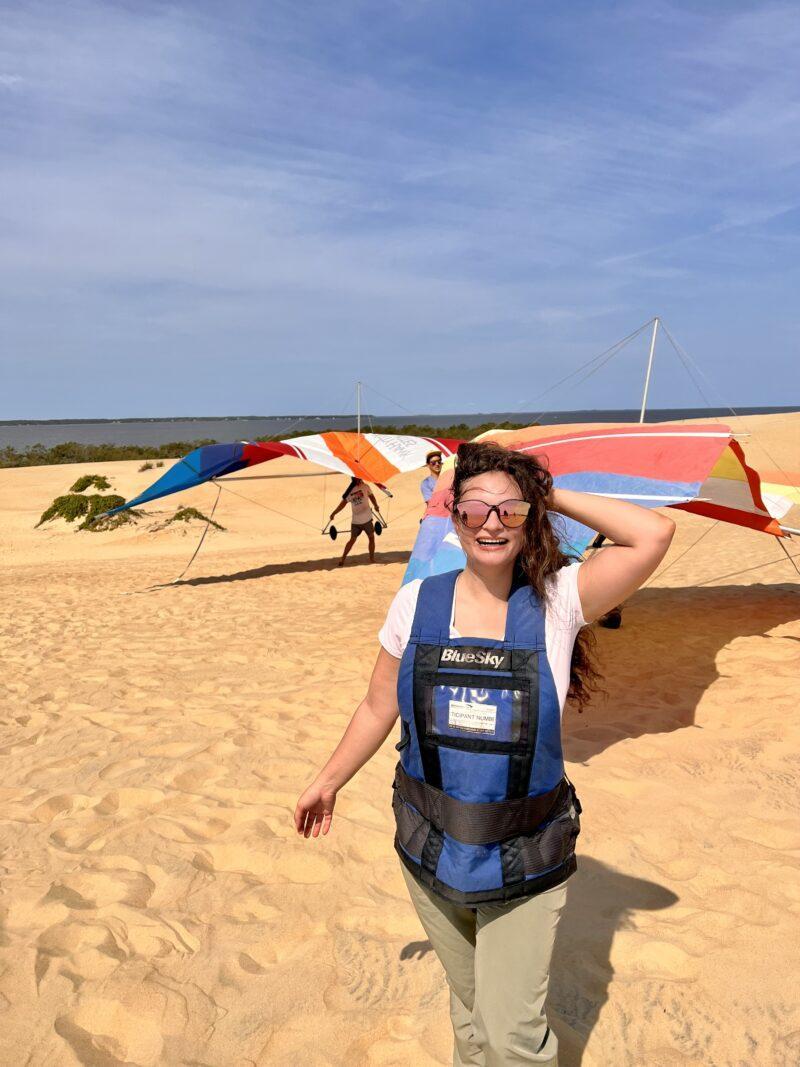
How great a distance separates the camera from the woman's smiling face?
193 centimetres

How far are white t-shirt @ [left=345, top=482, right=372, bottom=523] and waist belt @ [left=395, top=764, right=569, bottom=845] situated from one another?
33.8 feet

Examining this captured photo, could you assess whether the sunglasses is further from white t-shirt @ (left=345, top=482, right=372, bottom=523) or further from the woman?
white t-shirt @ (left=345, top=482, right=372, bottom=523)

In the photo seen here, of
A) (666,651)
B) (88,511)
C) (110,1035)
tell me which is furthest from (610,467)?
(88,511)

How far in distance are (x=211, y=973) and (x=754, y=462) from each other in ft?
85.4

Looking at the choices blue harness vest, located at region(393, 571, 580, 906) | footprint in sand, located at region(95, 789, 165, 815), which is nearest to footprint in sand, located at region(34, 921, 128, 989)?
footprint in sand, located at region(95, 789, 165, 815)

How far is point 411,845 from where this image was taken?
192 cm

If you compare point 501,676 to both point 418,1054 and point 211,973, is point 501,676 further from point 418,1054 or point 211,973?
point 211,973

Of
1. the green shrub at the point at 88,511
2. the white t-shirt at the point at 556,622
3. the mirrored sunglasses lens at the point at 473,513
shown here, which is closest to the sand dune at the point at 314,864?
the white t-shirt at the point at 556,622

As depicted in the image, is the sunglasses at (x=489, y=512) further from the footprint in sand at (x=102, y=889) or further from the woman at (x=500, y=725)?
the footprint in sand at (x=102, y=889)

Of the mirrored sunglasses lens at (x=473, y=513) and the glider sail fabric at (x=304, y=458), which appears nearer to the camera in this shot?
the mirrored sunglasses lens at (x=473, y=513)

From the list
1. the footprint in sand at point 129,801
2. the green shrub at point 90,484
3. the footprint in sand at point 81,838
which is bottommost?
the footprint in sand at point 81,838

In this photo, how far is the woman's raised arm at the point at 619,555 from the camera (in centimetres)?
187

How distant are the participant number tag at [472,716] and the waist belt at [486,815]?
0.18 metres

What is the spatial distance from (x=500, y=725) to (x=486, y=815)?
0.22 meters
